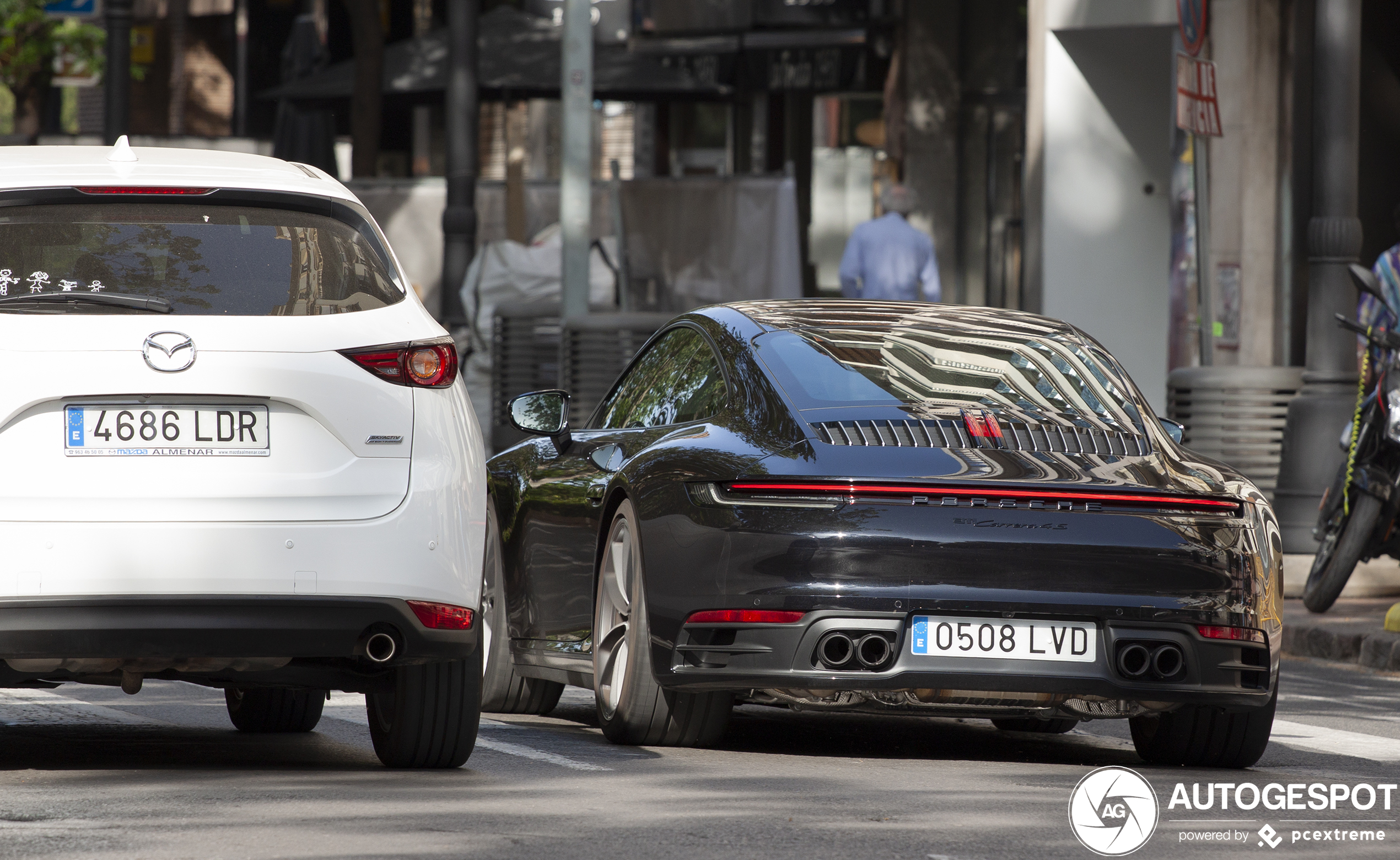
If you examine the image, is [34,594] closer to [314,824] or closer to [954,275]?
[314,824]

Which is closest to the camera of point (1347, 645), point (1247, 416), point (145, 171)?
point (145, 171)

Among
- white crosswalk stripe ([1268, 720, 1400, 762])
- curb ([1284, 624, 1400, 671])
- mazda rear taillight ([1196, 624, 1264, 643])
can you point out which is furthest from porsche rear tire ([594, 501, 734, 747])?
curb ([1284, 624, 1400, 671])

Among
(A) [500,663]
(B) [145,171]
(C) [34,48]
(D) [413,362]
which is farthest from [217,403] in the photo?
(C) [34,48]

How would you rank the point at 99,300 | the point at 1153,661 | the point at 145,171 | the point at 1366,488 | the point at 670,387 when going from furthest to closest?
the point at 1366,488 → the point at 670,387 → the point at 1153,661 → the point at 145,171 → the point at 99,300

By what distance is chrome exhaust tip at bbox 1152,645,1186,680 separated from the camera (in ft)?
21.6

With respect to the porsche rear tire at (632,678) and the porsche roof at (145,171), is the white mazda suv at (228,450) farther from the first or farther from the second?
the porsche rear tire at (632,678)

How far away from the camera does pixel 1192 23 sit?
13.8m

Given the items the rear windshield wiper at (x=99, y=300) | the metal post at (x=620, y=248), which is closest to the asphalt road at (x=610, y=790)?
the rear windshield wiper at (x=99, y=300)

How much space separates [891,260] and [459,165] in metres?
4.90

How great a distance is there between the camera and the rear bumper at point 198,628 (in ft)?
19.0

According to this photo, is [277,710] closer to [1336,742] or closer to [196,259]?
→ [196,259]

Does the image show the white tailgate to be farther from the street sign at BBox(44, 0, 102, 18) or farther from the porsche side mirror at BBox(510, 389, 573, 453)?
the street sign at BBox(44, 0, 102, 18)

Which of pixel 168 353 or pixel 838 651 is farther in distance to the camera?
pixel 838 651

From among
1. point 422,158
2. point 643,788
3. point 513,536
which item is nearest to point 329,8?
point 422,158
